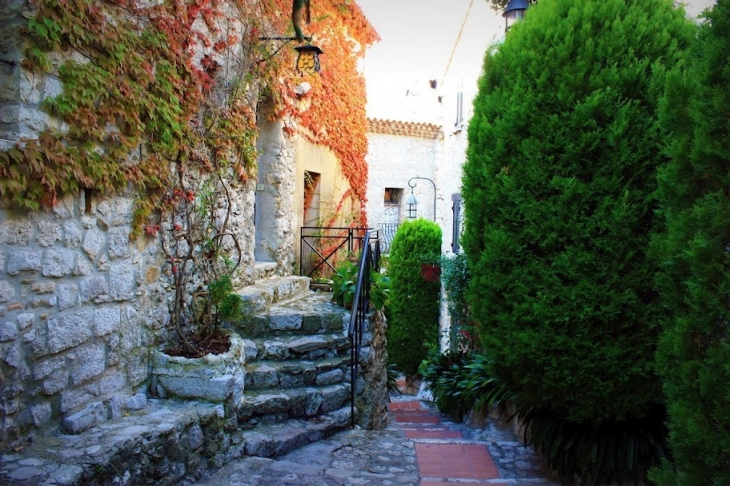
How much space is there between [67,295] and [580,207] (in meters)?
3.06

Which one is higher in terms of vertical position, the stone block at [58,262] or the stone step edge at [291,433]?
the stone block at [58,262]

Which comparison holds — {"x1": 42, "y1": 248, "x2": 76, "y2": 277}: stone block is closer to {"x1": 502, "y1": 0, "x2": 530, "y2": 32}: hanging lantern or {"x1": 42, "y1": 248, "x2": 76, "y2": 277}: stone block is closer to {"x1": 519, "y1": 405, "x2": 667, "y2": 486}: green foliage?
{"x1": 519, "y1": 405, "x2": 667, "y2": 486}: green foliage

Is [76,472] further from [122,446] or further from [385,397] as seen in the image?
[385,397]

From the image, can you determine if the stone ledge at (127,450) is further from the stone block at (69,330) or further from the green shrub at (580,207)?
the green shrub at (580,207)

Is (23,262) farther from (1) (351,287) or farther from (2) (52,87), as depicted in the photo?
(1) (351,287)

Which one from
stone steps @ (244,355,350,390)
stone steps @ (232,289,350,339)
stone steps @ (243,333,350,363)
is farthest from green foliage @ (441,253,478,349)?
stone steps @ (244,355,350,390)

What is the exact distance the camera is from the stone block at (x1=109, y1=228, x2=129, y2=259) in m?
3.55

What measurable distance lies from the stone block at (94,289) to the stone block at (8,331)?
516 millimetres

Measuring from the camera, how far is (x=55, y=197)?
9.75 ft

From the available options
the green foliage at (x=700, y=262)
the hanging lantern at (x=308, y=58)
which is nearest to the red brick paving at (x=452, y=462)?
the green foliage at (x=700, y=262)

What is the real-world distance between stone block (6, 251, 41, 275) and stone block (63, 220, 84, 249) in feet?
0.71

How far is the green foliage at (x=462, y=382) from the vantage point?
16.1 ft

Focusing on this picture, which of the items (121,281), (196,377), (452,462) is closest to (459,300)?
(452,462)

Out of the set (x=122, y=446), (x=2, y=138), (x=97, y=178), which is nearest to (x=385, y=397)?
(x=122, y=446)
